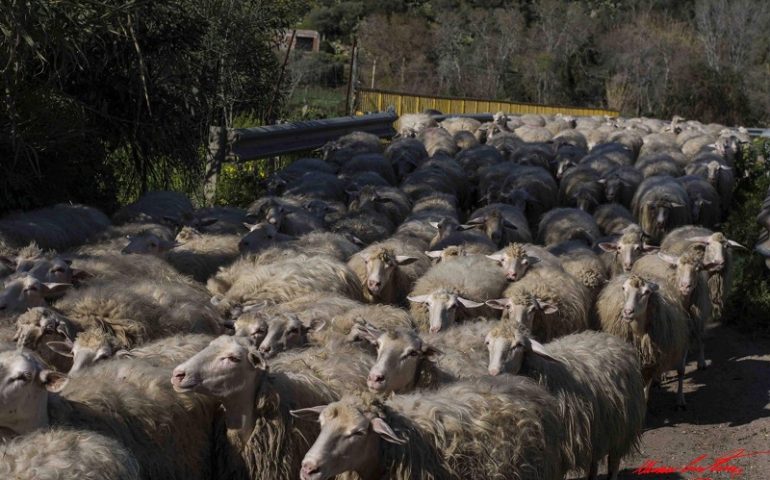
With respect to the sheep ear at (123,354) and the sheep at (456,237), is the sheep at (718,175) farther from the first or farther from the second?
the sheep ear at (123,354)

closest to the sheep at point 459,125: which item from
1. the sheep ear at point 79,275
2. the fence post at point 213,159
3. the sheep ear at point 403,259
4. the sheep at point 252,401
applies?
the fence post at point 213,159

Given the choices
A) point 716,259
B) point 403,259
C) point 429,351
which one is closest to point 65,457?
point 429,351

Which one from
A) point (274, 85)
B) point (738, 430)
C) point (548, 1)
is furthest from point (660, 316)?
point (548, 1)

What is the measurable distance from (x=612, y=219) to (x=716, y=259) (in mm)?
2148

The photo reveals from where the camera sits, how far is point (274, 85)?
17.7 meters

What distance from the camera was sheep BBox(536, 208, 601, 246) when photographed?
36.3 ft

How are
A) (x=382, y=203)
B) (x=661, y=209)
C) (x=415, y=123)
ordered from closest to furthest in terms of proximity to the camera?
(x=382, y=203)
(x=661, y=209)
(x=415, y=123)

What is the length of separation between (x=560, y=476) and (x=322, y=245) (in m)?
4.01

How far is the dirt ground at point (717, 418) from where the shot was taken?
7.60m

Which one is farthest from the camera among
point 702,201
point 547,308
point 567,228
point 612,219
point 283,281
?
point 702,201

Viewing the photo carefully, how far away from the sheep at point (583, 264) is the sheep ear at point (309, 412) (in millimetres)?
4532

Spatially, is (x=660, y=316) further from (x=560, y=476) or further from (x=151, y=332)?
(x=151, y=332)

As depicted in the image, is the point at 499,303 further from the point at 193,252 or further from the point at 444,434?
the point at 193,252

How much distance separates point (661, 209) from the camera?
12844 millimetres
